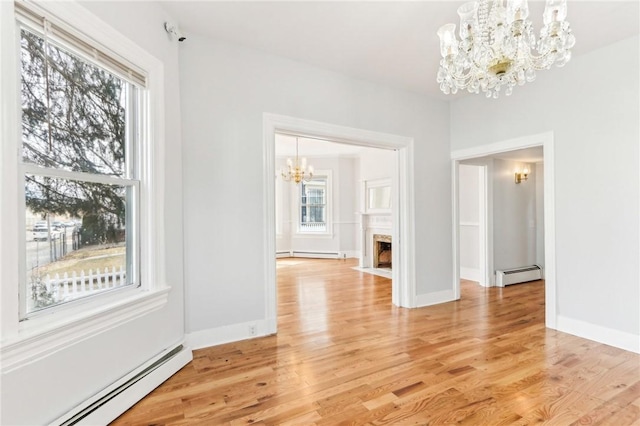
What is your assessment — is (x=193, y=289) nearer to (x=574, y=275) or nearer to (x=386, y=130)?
(x=386, y=130)

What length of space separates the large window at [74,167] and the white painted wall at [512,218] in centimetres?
532

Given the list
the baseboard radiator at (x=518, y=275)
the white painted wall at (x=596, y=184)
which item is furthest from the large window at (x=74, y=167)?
the baseboard radiator at (x=518, y=275)

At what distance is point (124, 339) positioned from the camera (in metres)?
1.97

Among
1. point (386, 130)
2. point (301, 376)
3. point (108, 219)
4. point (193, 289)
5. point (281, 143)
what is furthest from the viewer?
point (281, 143)

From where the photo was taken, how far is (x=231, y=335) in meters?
2.94

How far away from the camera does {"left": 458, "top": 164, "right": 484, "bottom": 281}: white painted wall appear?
563 cm

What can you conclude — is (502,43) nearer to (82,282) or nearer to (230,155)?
(230,155)

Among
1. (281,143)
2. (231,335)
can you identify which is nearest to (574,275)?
(231,335)

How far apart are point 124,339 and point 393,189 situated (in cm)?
332

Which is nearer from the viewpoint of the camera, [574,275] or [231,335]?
[231,335]

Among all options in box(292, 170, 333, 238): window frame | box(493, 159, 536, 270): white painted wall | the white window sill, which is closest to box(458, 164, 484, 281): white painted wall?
box(493, 159, 536, 270): white painted wall

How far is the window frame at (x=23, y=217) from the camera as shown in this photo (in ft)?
4.41

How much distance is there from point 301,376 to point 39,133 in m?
2.16

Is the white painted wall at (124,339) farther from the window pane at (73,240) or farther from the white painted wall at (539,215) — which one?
the white painted wall at (539,215)
